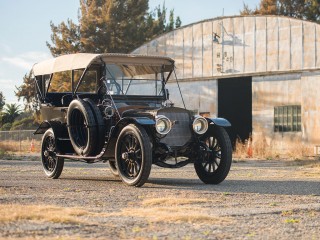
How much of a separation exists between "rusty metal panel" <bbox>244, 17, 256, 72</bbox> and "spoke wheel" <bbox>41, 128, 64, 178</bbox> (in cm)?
1697

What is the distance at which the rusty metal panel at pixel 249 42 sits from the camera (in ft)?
99.5

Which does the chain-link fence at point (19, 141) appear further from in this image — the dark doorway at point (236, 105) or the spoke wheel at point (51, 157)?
the spoke wheel at point (51, 157)

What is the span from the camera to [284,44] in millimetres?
29219

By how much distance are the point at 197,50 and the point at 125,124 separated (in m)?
20.6

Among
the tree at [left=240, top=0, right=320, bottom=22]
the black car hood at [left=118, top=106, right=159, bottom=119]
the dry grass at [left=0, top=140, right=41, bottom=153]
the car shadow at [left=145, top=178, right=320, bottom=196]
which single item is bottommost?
the dry grass at [left=0, top=140, right=41, bottom=153]

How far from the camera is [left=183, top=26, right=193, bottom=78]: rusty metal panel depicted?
32.9 meters

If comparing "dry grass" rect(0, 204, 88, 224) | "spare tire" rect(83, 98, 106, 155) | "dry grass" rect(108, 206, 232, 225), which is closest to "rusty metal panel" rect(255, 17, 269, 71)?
Answer: "spare tire" rect(83, 98, 106, 155)

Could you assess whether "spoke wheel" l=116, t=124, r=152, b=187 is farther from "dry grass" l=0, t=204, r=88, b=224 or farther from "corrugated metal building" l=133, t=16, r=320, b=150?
"corrugated metal building" l=133, t=16, r=320, b=150

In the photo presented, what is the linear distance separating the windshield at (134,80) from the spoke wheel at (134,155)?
70.5 inches

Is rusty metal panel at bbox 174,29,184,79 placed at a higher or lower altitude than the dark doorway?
higher

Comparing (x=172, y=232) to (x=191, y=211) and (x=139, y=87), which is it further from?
(x=139, y=87)

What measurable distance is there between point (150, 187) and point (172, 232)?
5.42 metres

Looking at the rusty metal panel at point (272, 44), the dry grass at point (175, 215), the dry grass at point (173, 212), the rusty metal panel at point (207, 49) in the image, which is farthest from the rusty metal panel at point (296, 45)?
the dry grass at point (175, 215)

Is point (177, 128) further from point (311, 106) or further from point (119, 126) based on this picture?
point (311, 106)
